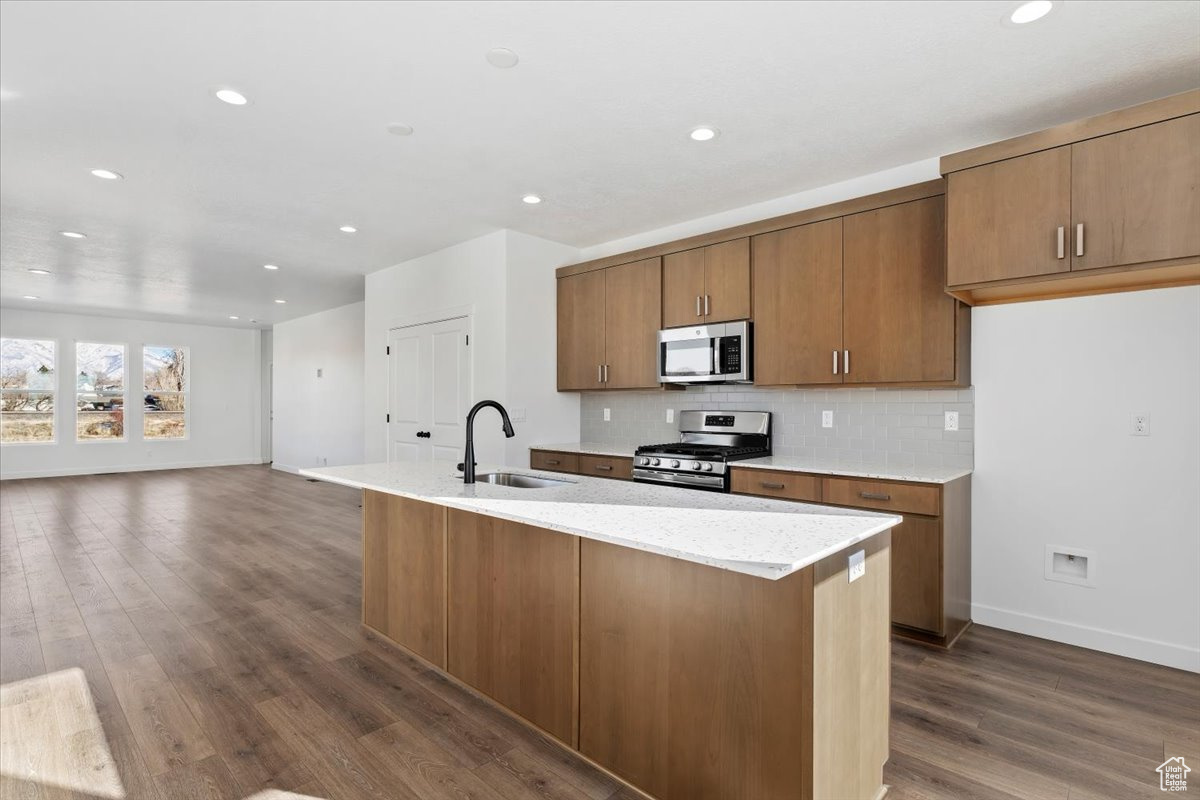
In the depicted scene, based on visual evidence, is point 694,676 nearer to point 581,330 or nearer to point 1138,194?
point 1138,194

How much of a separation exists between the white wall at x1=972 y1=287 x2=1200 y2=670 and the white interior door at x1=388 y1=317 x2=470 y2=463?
12.5ft

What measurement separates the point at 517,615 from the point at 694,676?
0.80m

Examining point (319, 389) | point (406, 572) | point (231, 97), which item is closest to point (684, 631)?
point (406, 572)

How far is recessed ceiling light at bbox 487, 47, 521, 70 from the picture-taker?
231 cm

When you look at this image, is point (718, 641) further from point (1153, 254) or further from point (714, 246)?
point (714, 246)

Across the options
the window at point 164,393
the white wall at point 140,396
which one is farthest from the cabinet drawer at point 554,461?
the window at point 164,393

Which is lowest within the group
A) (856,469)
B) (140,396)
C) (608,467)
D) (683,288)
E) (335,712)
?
(335,712)

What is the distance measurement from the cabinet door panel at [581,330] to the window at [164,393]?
877 centimetres

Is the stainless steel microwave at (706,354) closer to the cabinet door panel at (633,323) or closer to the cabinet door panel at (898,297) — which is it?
the cabinet door panel at (633,323)

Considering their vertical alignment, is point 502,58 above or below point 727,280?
above

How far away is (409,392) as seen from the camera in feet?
19.1

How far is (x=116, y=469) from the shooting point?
9.80 m

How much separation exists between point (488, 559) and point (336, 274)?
5.20 meters

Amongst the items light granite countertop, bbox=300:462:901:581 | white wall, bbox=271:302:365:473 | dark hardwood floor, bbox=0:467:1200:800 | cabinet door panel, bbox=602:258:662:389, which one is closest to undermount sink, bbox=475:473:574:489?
light granite countertop, bbox=300:462:901:581
